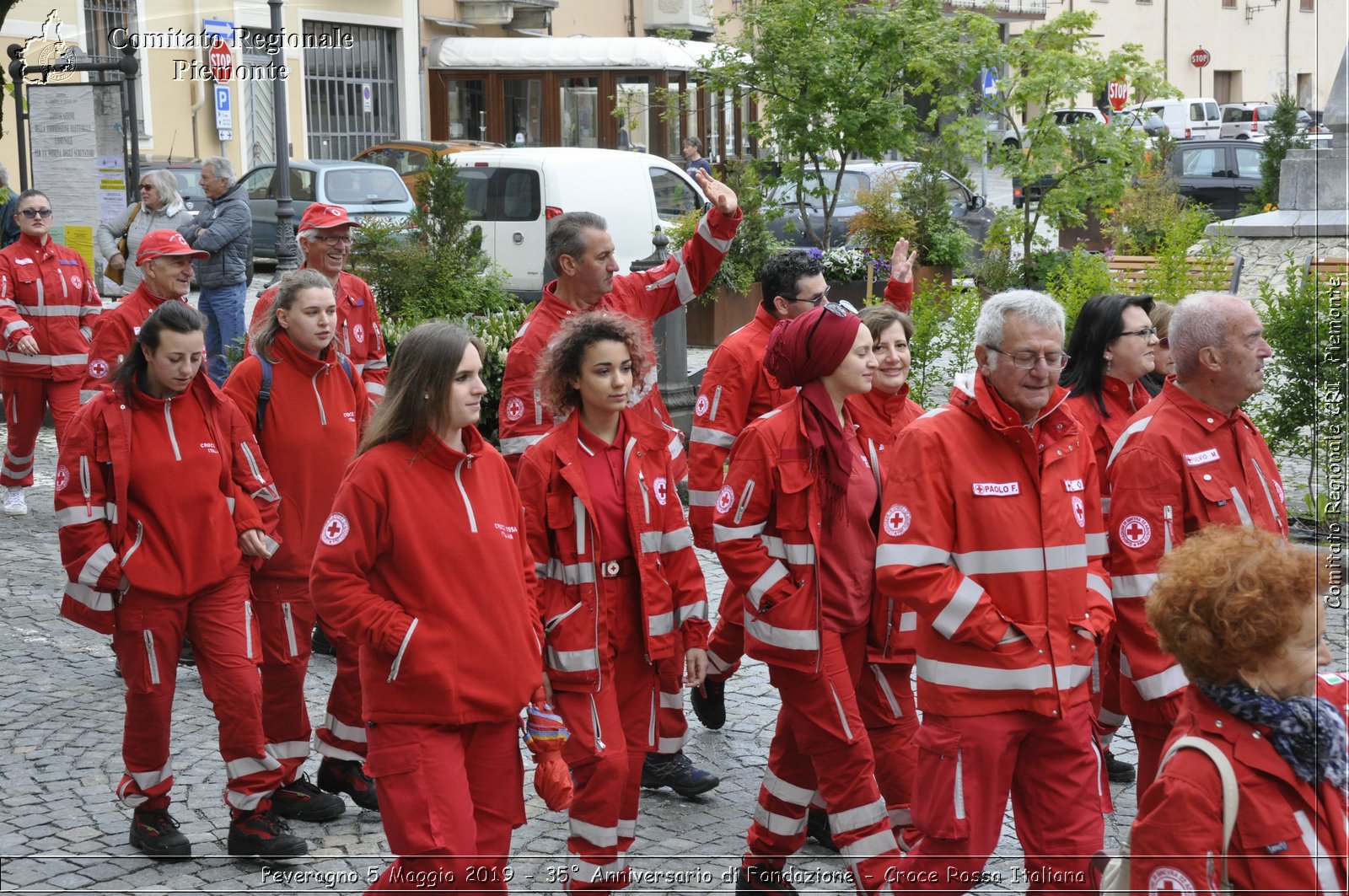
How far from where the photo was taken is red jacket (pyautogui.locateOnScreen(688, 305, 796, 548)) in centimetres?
587

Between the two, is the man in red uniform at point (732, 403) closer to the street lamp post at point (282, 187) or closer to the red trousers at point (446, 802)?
the red trousers at point (446, 802)

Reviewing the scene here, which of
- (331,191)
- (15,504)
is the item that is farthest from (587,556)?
(331,191)

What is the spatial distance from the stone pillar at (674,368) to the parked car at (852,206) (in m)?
6.15

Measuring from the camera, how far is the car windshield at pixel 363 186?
73.8 feet

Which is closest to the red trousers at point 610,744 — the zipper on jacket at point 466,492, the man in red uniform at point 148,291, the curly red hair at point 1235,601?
the zipper on jacket at point 466,492

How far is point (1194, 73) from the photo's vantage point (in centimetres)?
5544

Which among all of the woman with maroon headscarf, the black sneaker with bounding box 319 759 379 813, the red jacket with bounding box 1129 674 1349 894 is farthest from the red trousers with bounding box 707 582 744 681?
the red jacket with bounding box 1129 674 1349 894

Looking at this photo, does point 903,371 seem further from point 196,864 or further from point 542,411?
point 196,864

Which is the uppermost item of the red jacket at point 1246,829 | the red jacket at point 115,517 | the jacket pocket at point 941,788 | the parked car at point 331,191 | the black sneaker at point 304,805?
the parked car at point 331,191

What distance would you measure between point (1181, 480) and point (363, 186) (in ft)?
64.7

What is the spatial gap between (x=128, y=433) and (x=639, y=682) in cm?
195

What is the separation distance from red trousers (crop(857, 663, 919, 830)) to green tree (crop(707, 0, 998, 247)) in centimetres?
1090

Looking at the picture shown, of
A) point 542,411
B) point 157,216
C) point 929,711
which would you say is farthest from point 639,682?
point 157,216

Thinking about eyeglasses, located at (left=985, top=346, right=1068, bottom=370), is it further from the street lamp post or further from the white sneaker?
the street lamp post
